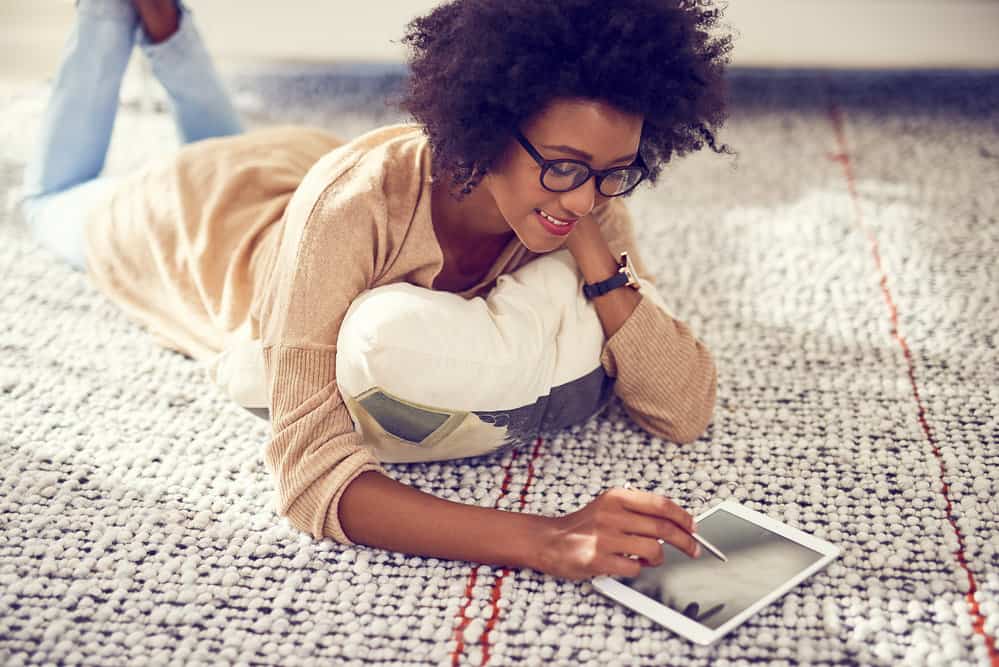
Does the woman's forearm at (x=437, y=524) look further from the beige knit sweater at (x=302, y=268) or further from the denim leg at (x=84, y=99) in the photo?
the denim leg at (x=84, y=99)

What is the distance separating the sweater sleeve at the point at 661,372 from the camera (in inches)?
54.5

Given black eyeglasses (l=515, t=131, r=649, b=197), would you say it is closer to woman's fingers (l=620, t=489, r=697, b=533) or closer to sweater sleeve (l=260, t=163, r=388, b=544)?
sweater sleeve (l=260, t=163, r=388, b=544)

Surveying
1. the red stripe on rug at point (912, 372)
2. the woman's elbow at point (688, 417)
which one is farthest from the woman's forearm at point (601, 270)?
the red stripe on rug at point (912, 372)

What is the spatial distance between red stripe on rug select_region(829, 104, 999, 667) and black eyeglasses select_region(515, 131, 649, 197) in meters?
0.59

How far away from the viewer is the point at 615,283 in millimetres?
1392

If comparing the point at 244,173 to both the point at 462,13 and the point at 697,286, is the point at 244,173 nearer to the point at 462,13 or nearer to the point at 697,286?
the point at 462,13

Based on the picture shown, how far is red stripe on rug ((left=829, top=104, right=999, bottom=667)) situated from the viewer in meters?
1.11

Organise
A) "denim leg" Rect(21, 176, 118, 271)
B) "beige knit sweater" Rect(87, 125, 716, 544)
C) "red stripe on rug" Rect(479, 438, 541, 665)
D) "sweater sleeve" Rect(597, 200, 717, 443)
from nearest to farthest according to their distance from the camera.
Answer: "red stripe on rug" Rect(479, 438, 541, 665) → "beige knit sweater" Rect(87, 125, 716, 544) → "sweater sleeve" Rect(597, 200, 717, 443) → "denim leg" Rect(21, 176, 118, 271)

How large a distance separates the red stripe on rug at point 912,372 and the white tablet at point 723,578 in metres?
0.15

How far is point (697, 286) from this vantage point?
190 centimetres

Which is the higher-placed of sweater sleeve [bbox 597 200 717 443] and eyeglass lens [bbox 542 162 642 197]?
eyeglass lens [bbox 542 162 642 197]

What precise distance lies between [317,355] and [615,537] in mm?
405

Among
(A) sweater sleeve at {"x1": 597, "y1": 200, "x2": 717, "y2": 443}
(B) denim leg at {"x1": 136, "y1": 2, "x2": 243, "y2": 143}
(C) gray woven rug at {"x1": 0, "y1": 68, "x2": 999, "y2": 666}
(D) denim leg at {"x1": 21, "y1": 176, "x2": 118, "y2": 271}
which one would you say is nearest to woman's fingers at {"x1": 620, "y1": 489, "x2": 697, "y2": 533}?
(C) gray woven rug at {"x1": 0, "y1": 68, "x2": 999, "y2": 666}

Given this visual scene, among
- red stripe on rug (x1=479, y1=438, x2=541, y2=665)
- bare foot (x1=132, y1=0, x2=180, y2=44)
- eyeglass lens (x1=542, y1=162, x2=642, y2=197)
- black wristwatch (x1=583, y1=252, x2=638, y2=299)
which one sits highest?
bare foot (x1=132, y1=0, x2=180, y2=44)
